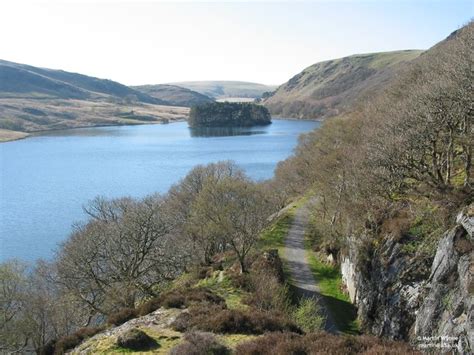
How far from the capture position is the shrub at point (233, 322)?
750 inches

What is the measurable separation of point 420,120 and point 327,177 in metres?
18.9

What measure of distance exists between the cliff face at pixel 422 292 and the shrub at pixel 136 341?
11.3 m

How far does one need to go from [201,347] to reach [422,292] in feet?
38.7

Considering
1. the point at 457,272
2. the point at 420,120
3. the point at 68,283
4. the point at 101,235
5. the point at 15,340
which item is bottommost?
the point at 15,340

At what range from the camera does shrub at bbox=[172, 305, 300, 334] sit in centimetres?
1906

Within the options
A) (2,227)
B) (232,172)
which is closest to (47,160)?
(2,227)

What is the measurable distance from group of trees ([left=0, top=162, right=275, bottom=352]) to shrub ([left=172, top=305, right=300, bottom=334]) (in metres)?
13.2

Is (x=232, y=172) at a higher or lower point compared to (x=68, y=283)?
higher

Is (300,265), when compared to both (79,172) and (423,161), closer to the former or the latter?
(423,161)

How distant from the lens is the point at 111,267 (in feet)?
125

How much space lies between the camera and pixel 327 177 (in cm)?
4588

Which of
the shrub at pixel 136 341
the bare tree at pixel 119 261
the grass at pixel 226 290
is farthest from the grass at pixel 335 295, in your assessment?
the shrub at pixel 136 341

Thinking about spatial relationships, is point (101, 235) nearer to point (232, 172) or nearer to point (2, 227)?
point (232, 172)

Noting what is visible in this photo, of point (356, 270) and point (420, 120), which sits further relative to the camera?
point (356, 270)
